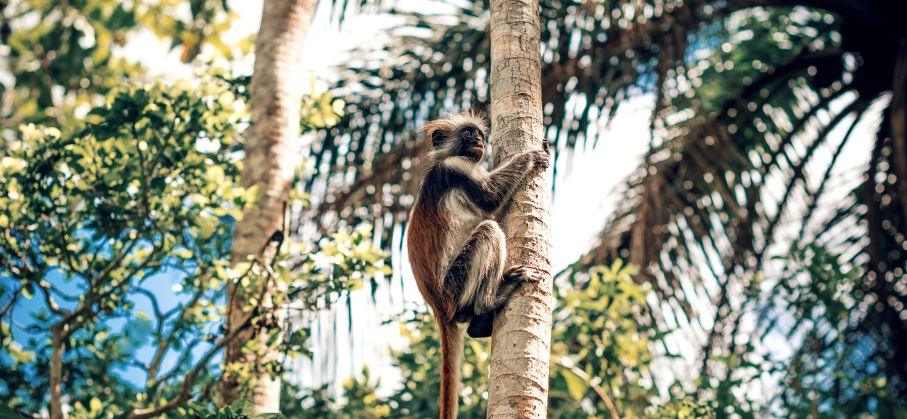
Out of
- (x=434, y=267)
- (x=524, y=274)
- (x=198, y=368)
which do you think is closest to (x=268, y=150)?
(x=434, y=267)

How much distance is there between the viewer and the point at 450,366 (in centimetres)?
450

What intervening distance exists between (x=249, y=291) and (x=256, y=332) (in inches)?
8.4

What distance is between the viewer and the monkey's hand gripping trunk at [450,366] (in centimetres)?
422

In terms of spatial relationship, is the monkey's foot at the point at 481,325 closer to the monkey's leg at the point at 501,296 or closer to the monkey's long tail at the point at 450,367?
the monkey's leg at the point at 501,296

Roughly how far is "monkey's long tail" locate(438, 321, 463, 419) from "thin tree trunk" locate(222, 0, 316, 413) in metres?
0.94

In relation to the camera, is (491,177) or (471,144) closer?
(491,177)

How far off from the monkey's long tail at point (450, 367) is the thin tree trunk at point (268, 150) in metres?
0.94

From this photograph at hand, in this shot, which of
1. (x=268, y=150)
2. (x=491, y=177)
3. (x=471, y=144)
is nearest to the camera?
(x=491, y=177)

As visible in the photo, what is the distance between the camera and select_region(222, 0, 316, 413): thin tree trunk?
4930 mm

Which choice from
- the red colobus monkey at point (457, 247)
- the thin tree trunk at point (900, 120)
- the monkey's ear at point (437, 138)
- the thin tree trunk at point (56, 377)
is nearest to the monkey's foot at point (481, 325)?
the red colobus monkey at point (457, 247)

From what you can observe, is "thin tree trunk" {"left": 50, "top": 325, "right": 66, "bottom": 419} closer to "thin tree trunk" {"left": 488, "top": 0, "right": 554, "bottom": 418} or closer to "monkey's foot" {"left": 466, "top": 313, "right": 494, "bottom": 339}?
"monkey's foot" {"left": 466, "top": 313, "right": 494, "bottom": 339}

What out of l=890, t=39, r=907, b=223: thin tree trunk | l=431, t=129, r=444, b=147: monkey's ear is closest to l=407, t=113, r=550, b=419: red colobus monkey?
l=431, t=129, r=444, b=147: monkey's ear

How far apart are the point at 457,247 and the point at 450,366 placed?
0.73 m

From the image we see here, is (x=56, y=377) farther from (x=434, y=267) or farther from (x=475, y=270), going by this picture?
(x=475, y=270)
